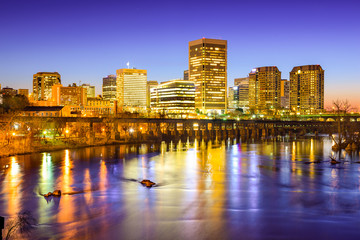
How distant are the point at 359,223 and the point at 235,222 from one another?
9325 mm

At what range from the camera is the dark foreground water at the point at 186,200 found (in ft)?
73.9

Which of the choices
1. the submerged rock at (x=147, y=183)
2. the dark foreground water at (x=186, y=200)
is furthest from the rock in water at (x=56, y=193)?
the submerged rock at (x=147, y=183)

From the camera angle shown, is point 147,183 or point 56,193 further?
point 147,183

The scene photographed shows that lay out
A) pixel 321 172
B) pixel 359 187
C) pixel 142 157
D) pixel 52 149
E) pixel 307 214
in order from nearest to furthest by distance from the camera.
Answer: pixel 307 214
pixel 359 187
pixel 321 172
pixel 142 157
pixel 52 149

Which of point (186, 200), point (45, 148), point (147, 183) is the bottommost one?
point (186, 200)

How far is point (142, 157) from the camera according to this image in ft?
206

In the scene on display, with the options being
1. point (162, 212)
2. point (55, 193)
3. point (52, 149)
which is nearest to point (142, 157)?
point (52, 149)

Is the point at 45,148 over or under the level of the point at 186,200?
over

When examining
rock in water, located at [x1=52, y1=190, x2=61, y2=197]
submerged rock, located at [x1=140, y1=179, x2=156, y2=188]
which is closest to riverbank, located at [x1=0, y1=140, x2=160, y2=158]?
rock in water, located at [x1=52, y1=190, x2=61, y2=197]

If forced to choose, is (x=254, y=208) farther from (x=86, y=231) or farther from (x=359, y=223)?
(x=86, y=231)

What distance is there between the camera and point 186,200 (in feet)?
100

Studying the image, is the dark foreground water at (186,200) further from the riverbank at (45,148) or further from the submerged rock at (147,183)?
the riverbank at (45,148)

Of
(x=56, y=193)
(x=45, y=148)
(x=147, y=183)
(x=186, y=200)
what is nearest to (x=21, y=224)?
(x=56, y=193)

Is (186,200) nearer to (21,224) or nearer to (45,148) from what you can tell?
(21,224)
